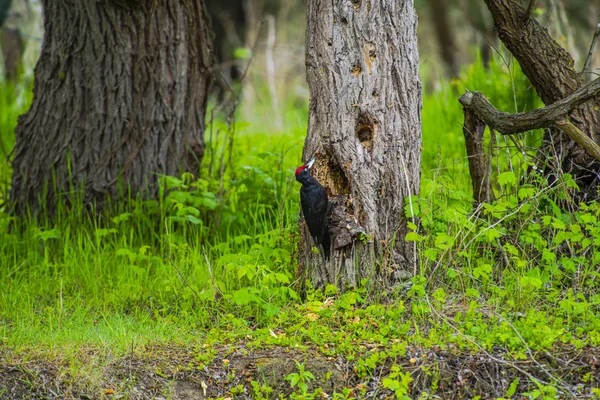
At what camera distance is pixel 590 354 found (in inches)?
142

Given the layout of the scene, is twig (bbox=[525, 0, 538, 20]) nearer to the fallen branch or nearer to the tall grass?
the tall grass

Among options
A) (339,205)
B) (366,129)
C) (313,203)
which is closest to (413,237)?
(339,205)

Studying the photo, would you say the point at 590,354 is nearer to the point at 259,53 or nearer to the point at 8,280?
the point at 8,280

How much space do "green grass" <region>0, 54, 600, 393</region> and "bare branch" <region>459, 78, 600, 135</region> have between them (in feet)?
0.97

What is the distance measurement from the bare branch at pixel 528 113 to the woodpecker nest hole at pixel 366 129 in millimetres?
746

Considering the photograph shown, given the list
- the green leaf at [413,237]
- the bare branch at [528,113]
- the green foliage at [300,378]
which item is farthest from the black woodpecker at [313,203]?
the bare branch at [528,113]

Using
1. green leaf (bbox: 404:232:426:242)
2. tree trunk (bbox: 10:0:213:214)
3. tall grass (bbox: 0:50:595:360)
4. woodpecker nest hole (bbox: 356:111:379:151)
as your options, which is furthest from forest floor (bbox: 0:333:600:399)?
tree trunk (bbox: 10:0:213:214)

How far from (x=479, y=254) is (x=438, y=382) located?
3.99ft

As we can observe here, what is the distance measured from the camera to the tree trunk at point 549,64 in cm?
460

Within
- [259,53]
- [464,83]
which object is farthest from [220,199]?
[259,53]

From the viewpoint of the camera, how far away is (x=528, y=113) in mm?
4273

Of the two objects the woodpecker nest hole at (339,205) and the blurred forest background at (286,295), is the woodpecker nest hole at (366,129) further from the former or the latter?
the blurred forest background at (286,295)

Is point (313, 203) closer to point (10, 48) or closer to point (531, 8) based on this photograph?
point (531, 8)

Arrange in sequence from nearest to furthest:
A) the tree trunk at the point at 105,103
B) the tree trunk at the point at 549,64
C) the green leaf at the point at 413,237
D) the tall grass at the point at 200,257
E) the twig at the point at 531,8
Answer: the green leaf at the point at 413,237 < the tall grass at the point at 200,257 < the twig at the point at 531,8 < the tree trunk at the point at 549,64 < the tree trunk at the point at 105,103
